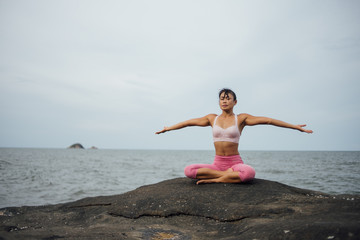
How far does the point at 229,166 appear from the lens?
545 cm

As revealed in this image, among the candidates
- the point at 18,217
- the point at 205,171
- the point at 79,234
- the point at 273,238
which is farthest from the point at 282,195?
the point at 18,217

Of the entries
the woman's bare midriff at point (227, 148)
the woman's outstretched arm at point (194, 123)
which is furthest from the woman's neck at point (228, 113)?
the woman's bare midriff at point (227, 148)

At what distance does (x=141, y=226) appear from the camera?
3504 mm

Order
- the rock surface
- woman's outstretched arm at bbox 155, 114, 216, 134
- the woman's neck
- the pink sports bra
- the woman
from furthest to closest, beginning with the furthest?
woman's outstretched arm at bbox 155, 114, 216, 134 < the woman's neck < the pink sports bra < the woman < the rock surface

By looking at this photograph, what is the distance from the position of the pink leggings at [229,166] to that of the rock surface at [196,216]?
188mm

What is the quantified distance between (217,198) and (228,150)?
143 centimetres

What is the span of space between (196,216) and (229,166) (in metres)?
1.86

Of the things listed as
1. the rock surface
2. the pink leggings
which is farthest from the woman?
the rock surface

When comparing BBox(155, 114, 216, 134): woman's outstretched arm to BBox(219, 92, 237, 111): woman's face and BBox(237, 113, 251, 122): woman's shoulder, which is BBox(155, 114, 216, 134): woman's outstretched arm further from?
BBox(237, 113, 251, 122): woman's shoulder

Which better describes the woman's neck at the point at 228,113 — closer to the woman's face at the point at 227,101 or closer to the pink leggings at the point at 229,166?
the woman's face at the point at 227,101

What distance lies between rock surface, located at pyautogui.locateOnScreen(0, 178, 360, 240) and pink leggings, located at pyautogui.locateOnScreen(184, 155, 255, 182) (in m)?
0.19

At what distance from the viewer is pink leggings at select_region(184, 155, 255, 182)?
4945mm

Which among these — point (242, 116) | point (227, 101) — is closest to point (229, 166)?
point (242, 116)

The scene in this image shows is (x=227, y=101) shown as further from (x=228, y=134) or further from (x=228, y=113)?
(x=228, y=134)
